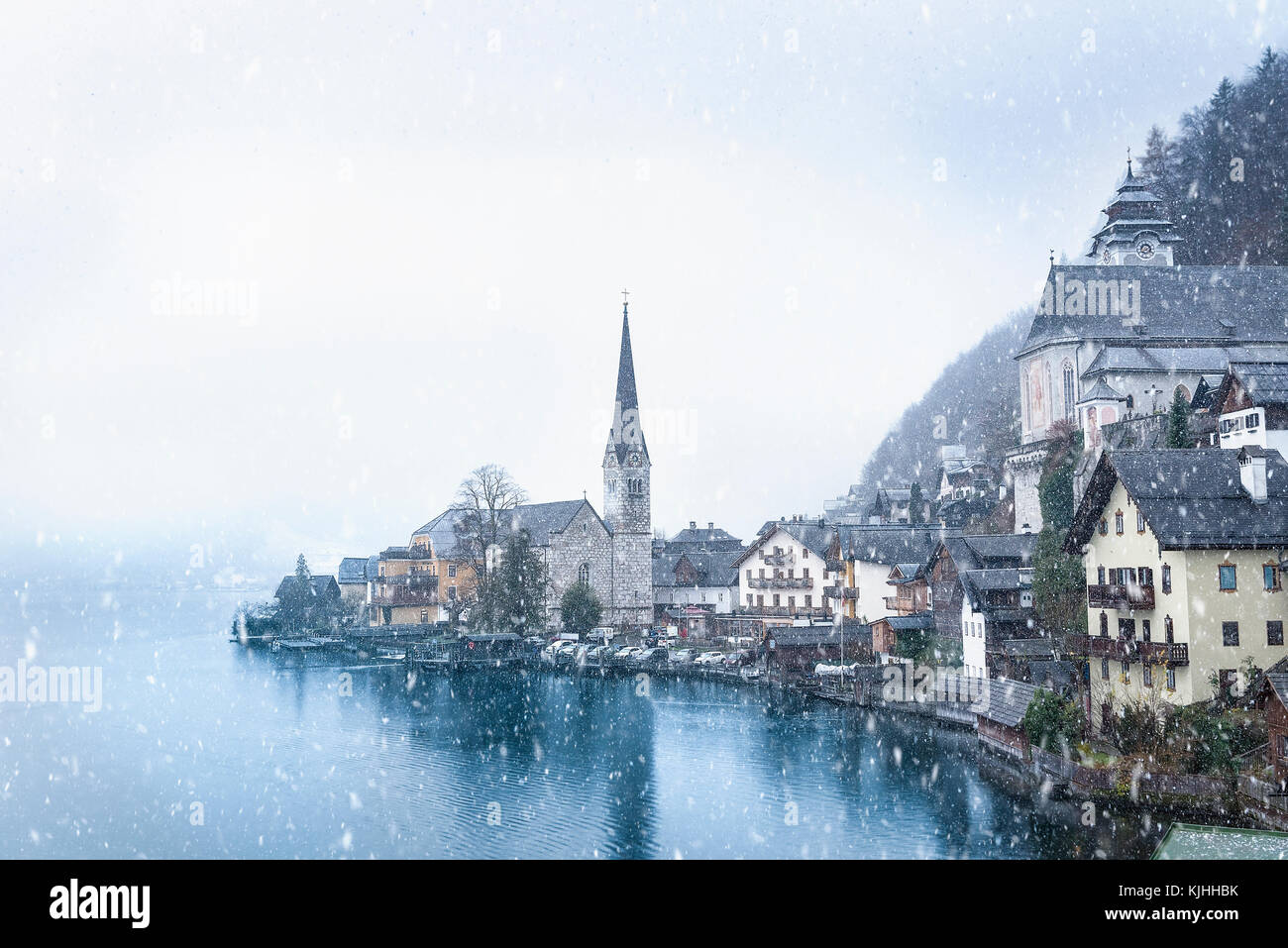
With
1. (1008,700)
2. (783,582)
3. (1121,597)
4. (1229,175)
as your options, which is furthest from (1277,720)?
(1229,175)

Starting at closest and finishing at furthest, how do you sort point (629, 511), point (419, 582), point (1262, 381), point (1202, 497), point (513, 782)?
point (1202, 497) → point (1262, 381) → point (513, 782) → point (629, 511) → point (419, 582)

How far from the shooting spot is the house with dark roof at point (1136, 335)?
131ft

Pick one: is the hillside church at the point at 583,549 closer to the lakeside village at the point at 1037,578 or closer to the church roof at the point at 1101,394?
the lakeside village at the point at 1037,578

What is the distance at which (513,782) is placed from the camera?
24750 millimetres

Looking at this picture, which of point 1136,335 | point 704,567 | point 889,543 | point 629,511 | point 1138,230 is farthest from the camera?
point 629,511

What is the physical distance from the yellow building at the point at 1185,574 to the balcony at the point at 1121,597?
26mm

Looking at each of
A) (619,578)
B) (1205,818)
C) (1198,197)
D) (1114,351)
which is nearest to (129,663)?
(619,578)

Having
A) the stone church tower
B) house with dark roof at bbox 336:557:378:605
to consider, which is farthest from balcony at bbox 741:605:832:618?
house with dark roof at bbox 336:557:378:605

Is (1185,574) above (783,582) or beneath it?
above

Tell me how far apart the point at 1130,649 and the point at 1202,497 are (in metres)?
3.33

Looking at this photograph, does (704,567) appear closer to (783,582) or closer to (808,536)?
(783,582)

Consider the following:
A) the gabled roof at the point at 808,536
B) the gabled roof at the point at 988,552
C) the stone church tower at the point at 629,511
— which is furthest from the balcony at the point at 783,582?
the gabled roof at the point at 988,552
